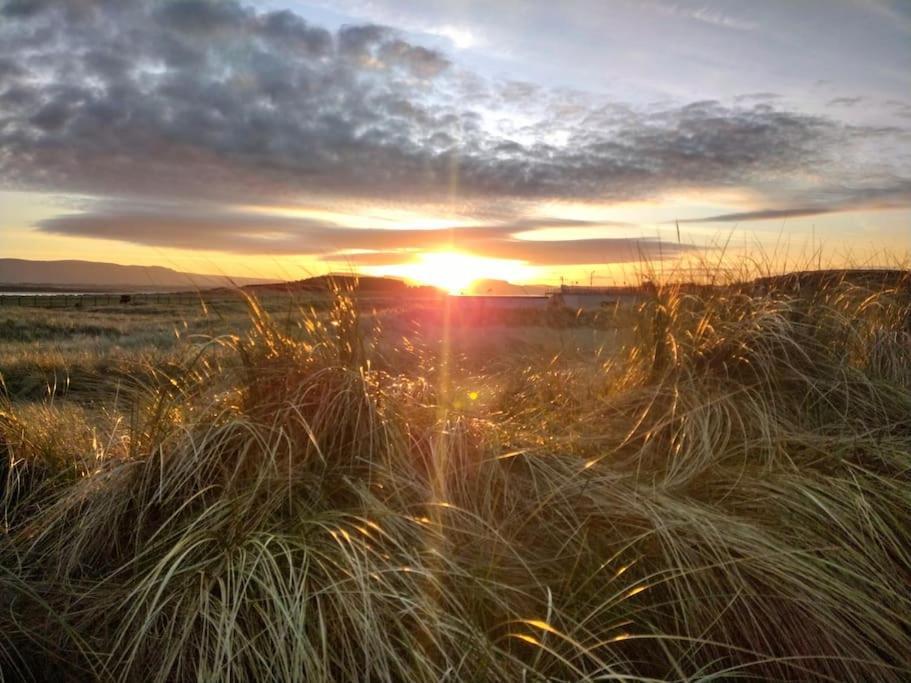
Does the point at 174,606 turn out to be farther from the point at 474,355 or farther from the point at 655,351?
the point at 474,355

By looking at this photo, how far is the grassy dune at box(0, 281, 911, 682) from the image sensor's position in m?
1.92

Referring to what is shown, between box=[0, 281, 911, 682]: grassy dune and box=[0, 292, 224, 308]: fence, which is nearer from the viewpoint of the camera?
box=[0, 281, 911, 682]: grassy dune

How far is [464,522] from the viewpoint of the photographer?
Answer: 8.23ft

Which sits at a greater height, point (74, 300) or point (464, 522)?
point (464, 522)

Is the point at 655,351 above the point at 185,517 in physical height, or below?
above

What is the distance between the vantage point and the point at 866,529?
260 cm

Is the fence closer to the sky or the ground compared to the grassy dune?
closer to the ground

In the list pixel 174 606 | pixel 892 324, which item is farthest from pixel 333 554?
pixel 892 324

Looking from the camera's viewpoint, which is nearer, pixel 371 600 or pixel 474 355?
pixel 371 600

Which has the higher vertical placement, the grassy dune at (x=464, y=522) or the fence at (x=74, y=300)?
the grassy dune at (x=464, y=522)

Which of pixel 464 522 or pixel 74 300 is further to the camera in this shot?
pixel 74 300

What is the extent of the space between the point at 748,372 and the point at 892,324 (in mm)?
1653

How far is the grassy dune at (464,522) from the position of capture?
1916mm

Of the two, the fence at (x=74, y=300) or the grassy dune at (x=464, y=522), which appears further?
the fence at (x=74, y=300)
